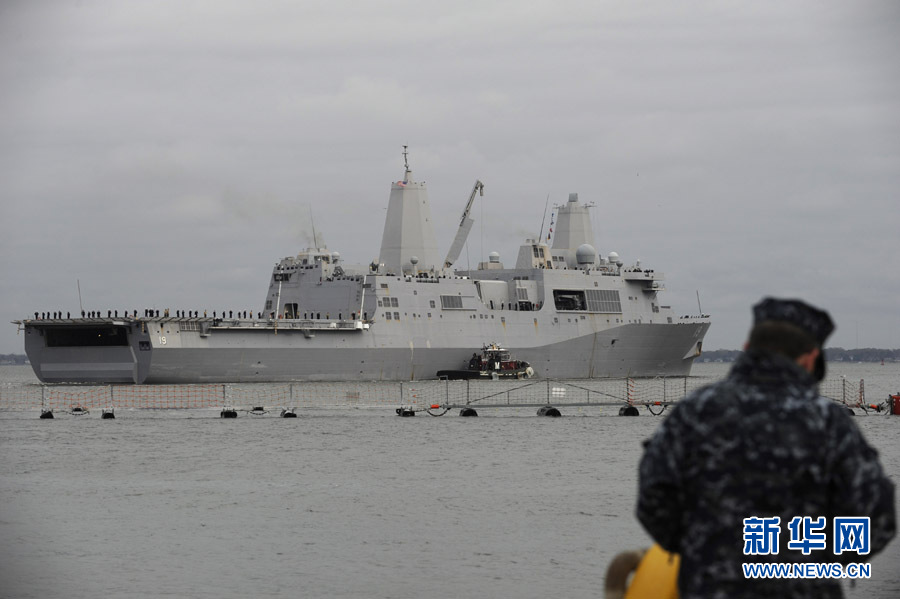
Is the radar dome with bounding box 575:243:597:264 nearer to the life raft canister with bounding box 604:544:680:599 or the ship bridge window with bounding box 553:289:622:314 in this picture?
the ship bridge window with bounding box 553:289:622:314

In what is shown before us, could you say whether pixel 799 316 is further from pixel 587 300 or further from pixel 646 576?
pixel 587 300

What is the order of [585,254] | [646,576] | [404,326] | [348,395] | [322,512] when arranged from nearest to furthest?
[646,576]
[322,512]
[348,395]
[404,326]
[585,254]

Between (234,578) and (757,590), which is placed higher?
(757,590)

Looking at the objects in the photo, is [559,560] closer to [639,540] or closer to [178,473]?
[639,540]

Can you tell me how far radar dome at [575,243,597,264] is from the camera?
68125mm

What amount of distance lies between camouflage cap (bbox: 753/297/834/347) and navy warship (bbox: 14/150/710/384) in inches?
1979

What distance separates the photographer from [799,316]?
430 centimetres

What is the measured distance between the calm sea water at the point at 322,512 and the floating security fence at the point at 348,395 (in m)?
A: 9.95

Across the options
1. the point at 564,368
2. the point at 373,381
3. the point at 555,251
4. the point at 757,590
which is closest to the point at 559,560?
the point at 757,590

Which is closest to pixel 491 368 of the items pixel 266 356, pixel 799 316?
pixel 266 356

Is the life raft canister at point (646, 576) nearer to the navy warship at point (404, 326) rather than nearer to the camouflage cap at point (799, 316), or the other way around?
the camouflage cap at point (799, 316)

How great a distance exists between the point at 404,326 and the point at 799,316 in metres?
55.0

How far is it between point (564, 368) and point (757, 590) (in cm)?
6071

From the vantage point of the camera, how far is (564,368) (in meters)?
64.6
